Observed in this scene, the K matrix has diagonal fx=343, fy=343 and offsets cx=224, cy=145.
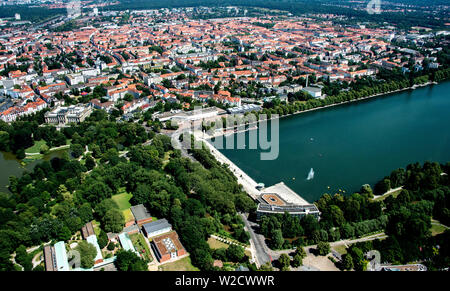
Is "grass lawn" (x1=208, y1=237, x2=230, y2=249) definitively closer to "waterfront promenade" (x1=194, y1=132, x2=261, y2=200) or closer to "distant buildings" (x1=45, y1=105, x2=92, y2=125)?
"waterfront promenade" (x1=194, y1=132, x2=261, y2=200)

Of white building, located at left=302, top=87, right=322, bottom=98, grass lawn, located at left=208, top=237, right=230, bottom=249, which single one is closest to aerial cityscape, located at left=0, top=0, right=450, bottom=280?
grass lawn, located at left=208, top=237, right=230, bottom=249

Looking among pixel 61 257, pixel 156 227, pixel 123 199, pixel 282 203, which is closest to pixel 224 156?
pixel 282 203

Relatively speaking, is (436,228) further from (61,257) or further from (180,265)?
(61,257)

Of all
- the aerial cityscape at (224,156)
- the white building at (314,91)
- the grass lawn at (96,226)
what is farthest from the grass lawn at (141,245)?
the white building at (314,91)

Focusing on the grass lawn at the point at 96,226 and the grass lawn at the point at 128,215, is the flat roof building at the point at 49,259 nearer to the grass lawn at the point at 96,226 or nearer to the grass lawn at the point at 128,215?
the grass lawn at the point at 96,226

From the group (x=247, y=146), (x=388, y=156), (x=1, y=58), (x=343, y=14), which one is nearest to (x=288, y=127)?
(x=247, y=146)
